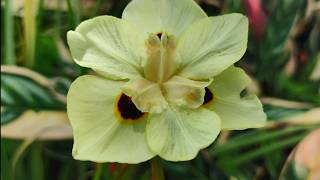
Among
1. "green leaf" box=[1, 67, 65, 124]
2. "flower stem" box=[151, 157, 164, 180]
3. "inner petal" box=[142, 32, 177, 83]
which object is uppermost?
"inner petal" box=[142, 32, 177, 83]

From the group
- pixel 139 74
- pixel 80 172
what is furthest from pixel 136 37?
pixel 80 172

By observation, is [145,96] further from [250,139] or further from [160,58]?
[250,139]

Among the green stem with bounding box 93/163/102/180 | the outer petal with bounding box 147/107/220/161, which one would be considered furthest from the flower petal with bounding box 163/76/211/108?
the green stem with bounding box 93/163/102/180

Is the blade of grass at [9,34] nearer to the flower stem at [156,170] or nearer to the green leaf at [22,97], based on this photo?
the green leaf at [22,97]

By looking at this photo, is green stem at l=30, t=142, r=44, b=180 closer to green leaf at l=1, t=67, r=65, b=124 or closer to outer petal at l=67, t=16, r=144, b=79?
green leaf at l=1, t=67, r=65, b=124

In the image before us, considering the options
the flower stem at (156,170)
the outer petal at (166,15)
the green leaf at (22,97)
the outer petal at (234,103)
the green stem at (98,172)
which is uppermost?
the outer petal at (166,15)

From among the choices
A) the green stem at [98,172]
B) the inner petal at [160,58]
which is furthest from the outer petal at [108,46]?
the green stem at [98,172]

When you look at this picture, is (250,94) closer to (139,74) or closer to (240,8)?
(139,74)
